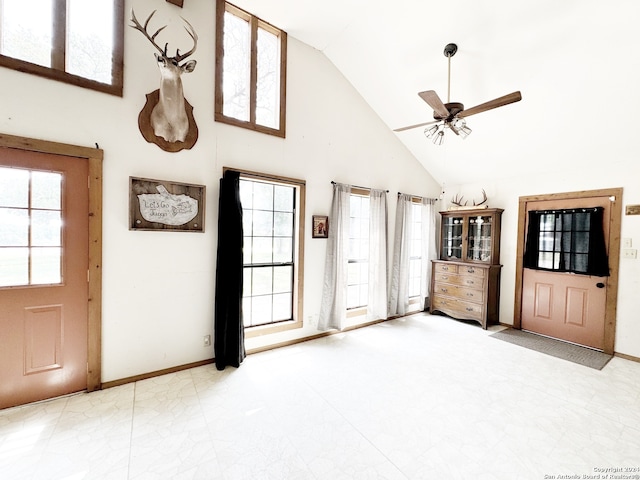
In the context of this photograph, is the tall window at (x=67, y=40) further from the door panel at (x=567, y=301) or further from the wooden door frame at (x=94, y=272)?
the door panel at (x=567, y=301)

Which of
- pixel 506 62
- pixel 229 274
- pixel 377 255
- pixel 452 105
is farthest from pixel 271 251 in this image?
pixel 506 62

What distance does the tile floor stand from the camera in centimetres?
176

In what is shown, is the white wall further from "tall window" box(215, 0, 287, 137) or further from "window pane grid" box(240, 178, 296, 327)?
"window pane grid" box(240, 178, 296, 327)

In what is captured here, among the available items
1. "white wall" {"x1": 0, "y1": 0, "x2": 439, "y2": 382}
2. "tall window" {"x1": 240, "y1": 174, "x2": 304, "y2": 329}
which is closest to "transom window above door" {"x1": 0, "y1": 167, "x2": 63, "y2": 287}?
"white wall" {"x1": 0, "y1": 0, "x2": 439, "y2": 382}

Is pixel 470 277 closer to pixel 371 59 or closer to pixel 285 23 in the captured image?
pixel 371 59

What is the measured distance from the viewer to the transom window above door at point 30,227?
221cm

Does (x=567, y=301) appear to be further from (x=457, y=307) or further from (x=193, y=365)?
(x=193, y=365)

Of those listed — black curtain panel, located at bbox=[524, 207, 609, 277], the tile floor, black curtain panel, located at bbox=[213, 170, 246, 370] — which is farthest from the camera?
black curtain panel, located at bbox=[524, 207, 609, 277]

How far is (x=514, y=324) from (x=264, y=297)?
4096 millimetres

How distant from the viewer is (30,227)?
7.52 feet

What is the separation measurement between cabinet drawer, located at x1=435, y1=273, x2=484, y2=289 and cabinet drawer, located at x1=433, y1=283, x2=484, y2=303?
7 centimetres

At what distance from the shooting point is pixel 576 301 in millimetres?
3943

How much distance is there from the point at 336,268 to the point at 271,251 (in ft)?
3.19

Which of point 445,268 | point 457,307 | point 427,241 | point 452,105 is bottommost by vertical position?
Answer: point 457,307
